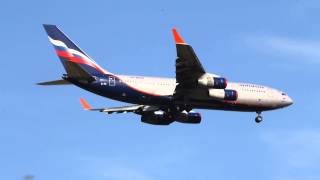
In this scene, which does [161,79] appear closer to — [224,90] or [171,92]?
[171,92]

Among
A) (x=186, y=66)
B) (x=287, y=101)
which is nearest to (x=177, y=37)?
(x=186, y=66)

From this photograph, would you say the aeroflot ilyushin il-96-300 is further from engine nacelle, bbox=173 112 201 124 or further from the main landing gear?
the main landing gear

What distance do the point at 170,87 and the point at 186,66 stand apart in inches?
245

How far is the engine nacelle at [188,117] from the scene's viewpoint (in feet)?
193

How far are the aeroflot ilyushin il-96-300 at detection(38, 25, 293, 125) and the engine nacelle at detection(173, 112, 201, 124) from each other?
100 mm

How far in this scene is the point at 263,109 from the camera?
58.8 m

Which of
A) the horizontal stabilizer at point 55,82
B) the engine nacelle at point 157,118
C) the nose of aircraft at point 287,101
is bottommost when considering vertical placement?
the engine nacelle at point 157,118

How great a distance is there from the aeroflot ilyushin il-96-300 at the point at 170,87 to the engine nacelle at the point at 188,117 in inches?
3.9

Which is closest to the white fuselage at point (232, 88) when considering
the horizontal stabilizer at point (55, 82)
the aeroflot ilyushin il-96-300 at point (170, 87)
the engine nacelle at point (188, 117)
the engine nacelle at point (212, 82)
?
the aeroflot ilyushin il-96-300 at point (170, 87)

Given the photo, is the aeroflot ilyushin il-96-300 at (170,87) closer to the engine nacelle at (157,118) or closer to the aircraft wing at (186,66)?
the aircraft wing at (186,66)

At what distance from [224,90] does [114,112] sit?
12736 millimetres

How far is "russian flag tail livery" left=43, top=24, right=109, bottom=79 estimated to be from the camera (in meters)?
51.1

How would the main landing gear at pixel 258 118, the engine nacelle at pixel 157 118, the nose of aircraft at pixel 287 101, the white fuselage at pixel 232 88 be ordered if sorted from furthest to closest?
1. the nose of aircraft at pixel 287 101
2. the engine nacelle at pixel 157 118
3. the main landing gear at pixel 258 118
4. the white fuselage at pixel 232 88

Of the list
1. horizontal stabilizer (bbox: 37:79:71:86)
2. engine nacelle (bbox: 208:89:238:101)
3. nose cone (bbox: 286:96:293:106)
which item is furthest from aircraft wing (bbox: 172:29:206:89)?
nose cone (bbox: 286:96:293:106)
